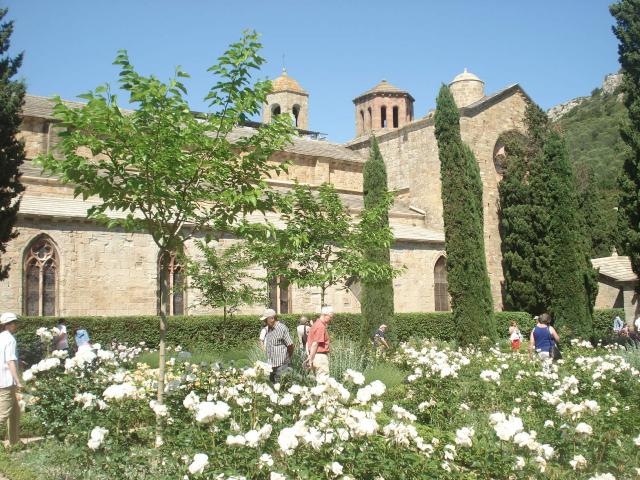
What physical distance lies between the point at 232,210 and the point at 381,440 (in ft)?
10.7

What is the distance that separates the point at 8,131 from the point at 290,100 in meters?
29.1

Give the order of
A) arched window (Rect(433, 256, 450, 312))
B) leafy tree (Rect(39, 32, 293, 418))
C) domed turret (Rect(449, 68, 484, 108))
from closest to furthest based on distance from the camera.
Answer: leafy tree (Rect(39, 32, 293, 418)), arched window (Rect(433, 256, 450, 312)), domed turret (Rect(449, 68, 484, 108))

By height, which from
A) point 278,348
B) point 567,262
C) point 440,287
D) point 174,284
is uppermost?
point 567,262

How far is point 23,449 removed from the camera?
720cm

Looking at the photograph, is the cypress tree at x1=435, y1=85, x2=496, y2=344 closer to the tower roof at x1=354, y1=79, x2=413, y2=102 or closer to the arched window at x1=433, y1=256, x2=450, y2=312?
the arched window at x1=433, y1=256, x2=450, y2=312

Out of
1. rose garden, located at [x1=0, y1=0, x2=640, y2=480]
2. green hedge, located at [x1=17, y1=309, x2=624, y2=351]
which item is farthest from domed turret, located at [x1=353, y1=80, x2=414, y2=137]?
rose garden, located at [x1=0, y1=0, x2=640, y2=480]

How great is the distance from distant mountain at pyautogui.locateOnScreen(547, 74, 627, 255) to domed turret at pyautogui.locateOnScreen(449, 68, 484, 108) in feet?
20.9

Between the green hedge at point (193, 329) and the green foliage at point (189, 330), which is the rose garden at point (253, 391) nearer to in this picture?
the green foliage at point (189, 330)

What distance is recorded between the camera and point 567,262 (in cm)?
2231

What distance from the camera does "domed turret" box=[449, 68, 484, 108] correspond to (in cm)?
3372

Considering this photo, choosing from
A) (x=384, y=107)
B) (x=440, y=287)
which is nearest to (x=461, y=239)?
(x=440, y=287)

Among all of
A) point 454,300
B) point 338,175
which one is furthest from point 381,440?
point 338,175

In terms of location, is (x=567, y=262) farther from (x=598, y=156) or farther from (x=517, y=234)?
(x=598, y=156)

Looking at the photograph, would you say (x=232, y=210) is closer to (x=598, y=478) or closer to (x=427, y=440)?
(x=427, y=440)
